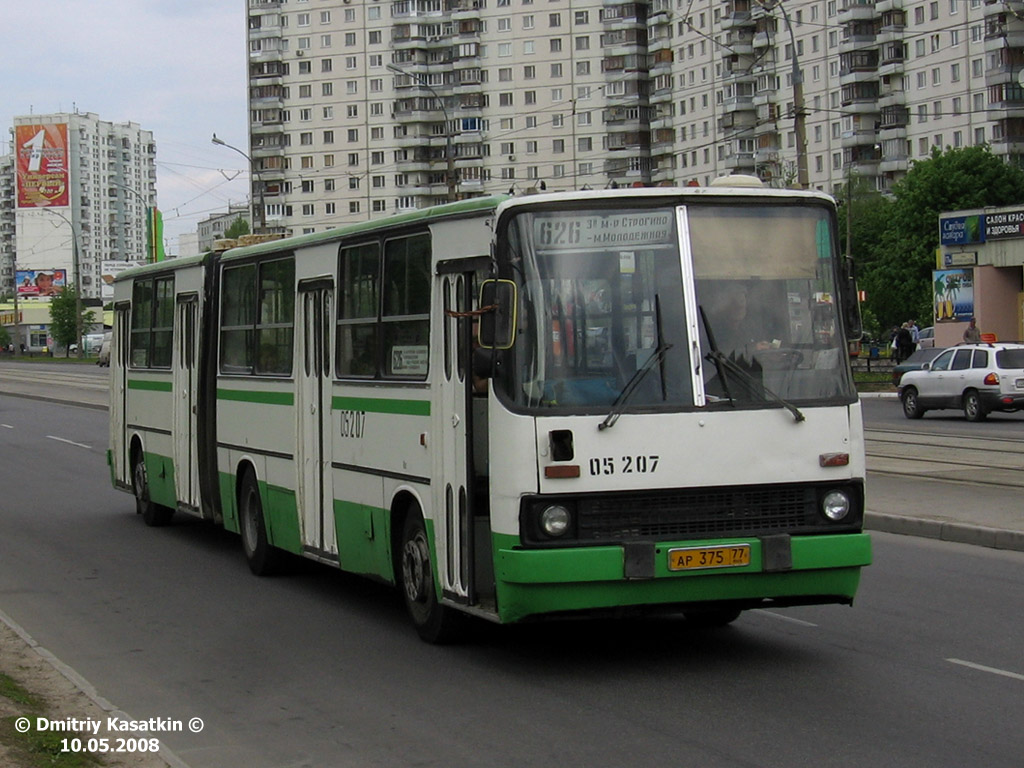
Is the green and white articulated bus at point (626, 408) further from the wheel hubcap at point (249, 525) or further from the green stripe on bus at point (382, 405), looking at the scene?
the wheel hubcap at point (249, 525)

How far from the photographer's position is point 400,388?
9.69 m

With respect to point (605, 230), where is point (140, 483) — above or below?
below

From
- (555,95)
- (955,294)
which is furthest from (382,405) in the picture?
(555,95)

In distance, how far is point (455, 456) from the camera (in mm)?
8836

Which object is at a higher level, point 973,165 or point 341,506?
point 973,165

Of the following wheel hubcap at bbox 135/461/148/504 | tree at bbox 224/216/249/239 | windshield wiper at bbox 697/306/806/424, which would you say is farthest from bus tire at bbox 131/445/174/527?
tree at bbox 224/216/249/239

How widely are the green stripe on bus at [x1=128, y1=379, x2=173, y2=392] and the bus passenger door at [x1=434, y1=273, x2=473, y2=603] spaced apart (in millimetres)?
6927

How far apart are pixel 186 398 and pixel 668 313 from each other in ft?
24.7

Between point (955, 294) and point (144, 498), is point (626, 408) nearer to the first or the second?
point (144, 498)

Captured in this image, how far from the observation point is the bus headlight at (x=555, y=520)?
8094 millimetres

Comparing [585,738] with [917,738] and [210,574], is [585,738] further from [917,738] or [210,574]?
[210,574]

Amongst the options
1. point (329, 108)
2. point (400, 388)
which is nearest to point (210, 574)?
point (400, 388)

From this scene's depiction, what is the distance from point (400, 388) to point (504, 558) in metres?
1.89

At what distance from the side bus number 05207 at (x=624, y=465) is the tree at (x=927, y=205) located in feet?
246
